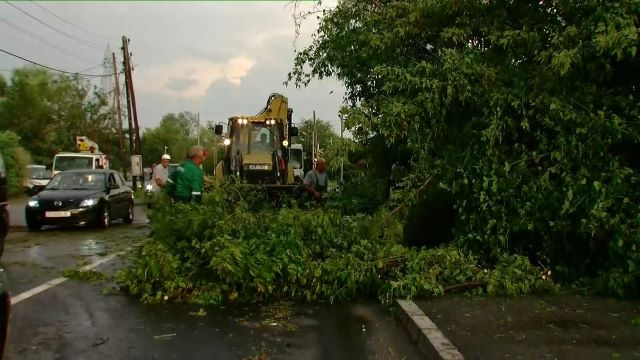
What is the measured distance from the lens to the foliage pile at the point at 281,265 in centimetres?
720

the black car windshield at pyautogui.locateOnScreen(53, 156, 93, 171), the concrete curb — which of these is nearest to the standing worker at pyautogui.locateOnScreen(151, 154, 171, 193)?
the concrete curb

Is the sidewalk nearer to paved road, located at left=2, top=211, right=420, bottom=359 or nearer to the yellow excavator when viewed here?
paved road, located at left=2, top=211, right=420, bottom=359

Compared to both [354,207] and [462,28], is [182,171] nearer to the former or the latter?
[354,207]

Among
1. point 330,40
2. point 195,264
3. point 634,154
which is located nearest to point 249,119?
point 330,40

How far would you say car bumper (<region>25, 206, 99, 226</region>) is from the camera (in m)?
14.7

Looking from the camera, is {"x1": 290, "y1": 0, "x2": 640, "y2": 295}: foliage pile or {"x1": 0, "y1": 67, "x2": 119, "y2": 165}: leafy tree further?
{"x1": 0, "y1": 67, "x2": 119, "y2": 165}: leafy tree

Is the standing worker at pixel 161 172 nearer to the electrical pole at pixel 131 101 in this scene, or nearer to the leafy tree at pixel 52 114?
the electrical pole at pixel 131 101

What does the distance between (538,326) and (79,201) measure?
1195 centimetres

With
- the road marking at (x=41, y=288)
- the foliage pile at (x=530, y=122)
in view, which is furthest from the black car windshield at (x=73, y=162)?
the foliage pile at (x=530, y=122)

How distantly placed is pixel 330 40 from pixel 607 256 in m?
5.83

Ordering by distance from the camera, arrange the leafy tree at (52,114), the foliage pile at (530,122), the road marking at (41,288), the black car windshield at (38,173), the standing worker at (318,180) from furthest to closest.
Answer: the leafy tree at (52,114) → the black car windshield at (38,173) → the standing worker at (318,180) → the road marking at (41,288) → the foliage pile at (530,122)

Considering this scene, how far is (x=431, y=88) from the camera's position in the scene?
841 centimetres

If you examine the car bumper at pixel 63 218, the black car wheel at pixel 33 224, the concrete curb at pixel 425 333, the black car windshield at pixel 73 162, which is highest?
the black car windshield at pixel 73 162

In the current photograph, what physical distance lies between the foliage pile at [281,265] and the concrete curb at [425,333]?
0.55 metres
